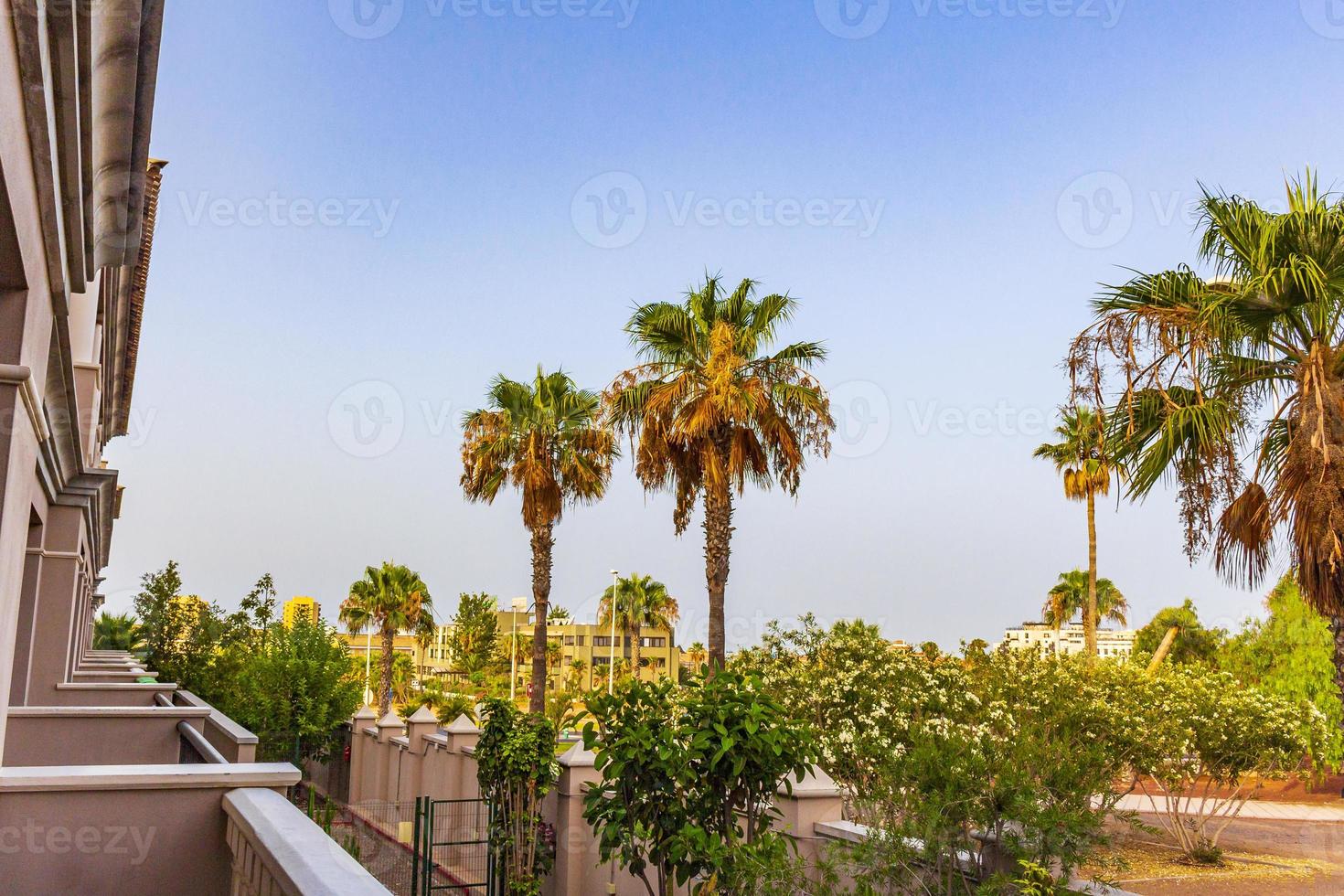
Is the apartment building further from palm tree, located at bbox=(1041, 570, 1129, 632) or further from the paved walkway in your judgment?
palm tree, located at bbox=(1041, 570, 1129, 632)

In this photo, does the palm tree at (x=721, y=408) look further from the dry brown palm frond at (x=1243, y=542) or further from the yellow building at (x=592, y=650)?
the yellow building at (x=592, y=650)

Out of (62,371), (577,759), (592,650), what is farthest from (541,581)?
(592,650)

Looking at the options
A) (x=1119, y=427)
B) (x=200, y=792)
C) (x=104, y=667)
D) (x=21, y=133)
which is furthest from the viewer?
(x=104, y=667)

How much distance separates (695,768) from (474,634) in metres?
61.6

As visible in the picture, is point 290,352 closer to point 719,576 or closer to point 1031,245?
point 719,576

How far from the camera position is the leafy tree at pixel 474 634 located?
66.4 meters

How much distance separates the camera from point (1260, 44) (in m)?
12.3

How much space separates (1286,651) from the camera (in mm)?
32125

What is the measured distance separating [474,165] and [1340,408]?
48.0ft

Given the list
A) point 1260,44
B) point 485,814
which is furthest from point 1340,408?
point 485,814

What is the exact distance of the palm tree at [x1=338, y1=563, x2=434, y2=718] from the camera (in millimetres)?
53219

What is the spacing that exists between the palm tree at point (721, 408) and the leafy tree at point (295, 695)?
9863 millimetres

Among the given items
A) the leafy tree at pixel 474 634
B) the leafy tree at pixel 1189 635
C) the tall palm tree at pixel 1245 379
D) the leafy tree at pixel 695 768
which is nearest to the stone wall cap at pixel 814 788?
the leafy tree at pixel 695 768

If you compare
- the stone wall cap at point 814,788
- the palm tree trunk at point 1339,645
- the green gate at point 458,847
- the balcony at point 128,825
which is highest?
the palm tree trunk at point 1339,645
